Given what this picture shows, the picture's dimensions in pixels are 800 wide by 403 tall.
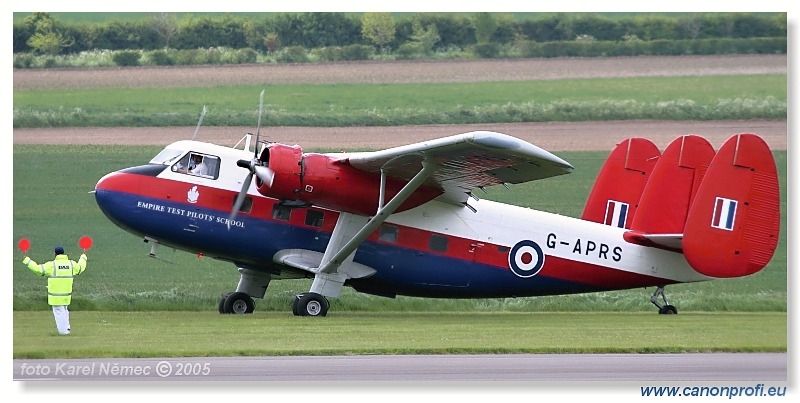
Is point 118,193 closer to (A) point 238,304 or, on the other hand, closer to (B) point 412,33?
(A) point 238,304

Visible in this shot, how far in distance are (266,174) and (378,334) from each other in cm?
360

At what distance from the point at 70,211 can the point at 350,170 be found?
11.5m

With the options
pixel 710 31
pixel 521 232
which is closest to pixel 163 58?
pixel 521 232

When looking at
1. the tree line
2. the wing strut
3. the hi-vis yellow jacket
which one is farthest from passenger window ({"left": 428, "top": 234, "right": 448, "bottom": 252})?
the hi-vis yellow jacket

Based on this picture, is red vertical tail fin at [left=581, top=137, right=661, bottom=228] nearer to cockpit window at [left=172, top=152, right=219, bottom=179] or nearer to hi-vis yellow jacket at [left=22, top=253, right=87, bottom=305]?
cockpit window at [left=172, top=152, right=219, bottom=179]

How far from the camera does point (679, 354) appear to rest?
2020 cm

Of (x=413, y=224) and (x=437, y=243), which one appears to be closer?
(x=413, y=224)

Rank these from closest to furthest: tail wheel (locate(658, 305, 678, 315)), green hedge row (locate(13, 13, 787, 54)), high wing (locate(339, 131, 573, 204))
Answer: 1. high wing (locate(339, 131, 573, 204))
2. tail wheel (locate(658, 305, 678, 315))
3. green hedge row (locate(13, 13, 787, 54))

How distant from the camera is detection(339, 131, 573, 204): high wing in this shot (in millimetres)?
20734

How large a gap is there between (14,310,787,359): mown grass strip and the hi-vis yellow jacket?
644 millimetres

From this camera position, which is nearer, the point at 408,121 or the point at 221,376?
the point at 221,376

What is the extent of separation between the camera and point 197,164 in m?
24.5

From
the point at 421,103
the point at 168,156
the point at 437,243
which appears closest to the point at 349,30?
the point at 421,103
